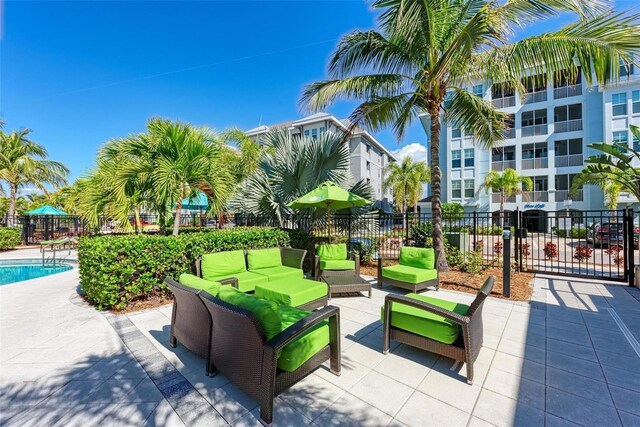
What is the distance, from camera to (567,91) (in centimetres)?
2069

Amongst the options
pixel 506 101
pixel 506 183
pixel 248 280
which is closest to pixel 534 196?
pixel 506 183

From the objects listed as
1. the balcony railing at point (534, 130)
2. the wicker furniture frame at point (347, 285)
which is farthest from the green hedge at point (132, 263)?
the balcony railing at point (534, 130)

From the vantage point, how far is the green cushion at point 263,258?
17.7 ft

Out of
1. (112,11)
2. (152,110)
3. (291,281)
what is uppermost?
(112,11)

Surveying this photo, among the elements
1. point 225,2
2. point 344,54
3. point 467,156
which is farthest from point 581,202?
point 225,2

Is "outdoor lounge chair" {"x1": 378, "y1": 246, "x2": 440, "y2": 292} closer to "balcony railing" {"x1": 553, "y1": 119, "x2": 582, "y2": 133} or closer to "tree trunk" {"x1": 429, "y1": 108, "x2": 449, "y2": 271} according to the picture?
"tree trunk" {"x1": 429, "y1": 108, "x2": 449, "y2": 271}

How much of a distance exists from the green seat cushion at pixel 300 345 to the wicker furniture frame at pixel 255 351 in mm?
54

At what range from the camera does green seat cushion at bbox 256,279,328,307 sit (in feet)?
12.6

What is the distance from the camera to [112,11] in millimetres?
7363

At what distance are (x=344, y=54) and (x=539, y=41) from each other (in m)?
4.19

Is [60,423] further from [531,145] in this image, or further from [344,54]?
[531,145]

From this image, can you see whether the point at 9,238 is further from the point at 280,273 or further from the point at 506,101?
the point at 506,101

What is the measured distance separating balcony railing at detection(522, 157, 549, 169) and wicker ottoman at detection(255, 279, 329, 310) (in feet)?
83.0

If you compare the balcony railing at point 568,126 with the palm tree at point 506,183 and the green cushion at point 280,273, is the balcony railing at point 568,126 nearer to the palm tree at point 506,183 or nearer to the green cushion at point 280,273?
the palm tree at point 506,183
